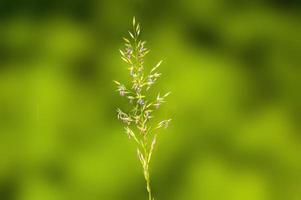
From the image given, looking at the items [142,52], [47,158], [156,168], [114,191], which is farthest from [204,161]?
[142,52]

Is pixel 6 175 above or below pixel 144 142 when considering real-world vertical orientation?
below

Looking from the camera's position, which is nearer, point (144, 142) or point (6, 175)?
point (144, 142)

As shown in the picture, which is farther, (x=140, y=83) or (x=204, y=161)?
(x=204, y=161)

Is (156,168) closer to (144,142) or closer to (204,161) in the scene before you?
(204,161)

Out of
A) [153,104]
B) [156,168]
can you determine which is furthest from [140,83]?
[156,168]

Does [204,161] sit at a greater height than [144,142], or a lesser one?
lesser


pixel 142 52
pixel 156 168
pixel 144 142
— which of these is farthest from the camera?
pixel 156 168

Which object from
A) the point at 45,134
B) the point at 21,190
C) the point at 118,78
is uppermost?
the point at 118,78

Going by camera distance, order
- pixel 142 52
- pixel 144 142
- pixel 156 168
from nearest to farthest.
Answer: pixel 144 142
pixel 142 52
pixel 156 168

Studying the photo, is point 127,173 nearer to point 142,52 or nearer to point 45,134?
point 45,134
